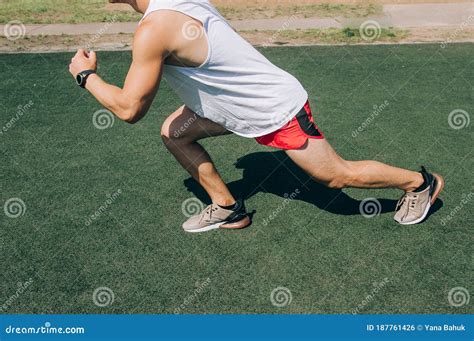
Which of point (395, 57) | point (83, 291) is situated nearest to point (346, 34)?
point (395, 57)

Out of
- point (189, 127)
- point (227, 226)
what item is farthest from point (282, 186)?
point (189, 127)

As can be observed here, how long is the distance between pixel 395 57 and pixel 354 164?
4.51 meters

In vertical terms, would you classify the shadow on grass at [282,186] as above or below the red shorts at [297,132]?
below

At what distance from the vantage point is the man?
11.3 feet

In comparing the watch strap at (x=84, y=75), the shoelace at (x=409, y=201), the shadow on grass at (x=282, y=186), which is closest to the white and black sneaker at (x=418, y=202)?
the shoelace at (x=409, y=201)

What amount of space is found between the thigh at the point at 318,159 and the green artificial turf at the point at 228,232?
53 cm

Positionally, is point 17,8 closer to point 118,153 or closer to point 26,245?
point 118,153

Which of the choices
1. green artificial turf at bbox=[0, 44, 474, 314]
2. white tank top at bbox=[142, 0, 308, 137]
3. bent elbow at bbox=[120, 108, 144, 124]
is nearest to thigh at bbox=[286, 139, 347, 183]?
white tank top at bbox=[142, 0, 308, 137]

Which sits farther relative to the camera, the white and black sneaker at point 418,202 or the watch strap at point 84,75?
the white and black sneaker at point 418,202

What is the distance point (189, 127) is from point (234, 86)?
1.99 feet

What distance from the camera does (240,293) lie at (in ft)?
12.1

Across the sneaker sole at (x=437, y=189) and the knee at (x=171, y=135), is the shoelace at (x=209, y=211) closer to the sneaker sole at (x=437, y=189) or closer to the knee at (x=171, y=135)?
the knee at (x=171, y=135)

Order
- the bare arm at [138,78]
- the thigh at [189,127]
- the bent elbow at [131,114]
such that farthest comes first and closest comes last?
the thigh at [189,127], the bent elbow at [131,114], the bare arm at [138,78]

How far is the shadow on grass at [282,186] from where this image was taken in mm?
4602
